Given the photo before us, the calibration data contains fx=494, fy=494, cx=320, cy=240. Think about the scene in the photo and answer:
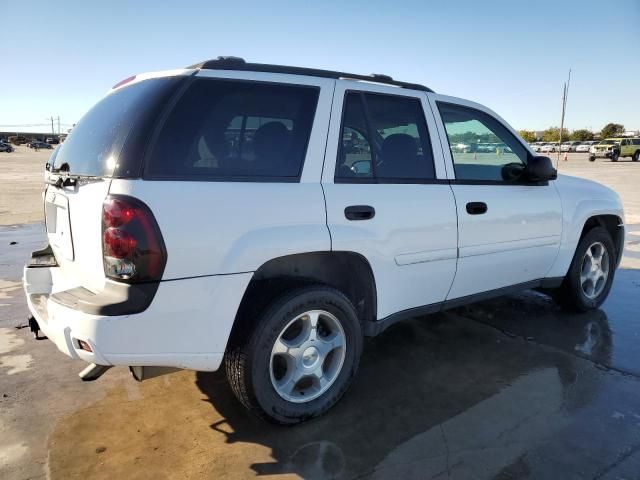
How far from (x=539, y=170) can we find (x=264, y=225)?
2409mm

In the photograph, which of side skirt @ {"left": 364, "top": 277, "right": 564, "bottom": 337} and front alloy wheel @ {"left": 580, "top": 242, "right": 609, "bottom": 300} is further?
front alloy wheel @ {"left": 580, "top": 242, "right": 609, "bottom": 300}

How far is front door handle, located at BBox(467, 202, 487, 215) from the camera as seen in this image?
344 cm

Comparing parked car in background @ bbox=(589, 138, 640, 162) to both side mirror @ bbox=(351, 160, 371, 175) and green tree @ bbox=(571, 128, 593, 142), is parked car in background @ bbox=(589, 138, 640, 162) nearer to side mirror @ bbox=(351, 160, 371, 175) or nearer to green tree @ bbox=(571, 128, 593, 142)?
side mirror @ bbox=(351, 160, 371, 175)

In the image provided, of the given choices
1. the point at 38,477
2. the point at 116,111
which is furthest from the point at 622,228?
the point at 38,477

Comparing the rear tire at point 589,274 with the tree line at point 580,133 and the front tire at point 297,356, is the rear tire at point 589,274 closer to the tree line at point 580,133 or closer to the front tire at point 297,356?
the front tire at point 297,356

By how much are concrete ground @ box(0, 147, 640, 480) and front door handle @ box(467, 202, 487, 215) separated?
1.12 m

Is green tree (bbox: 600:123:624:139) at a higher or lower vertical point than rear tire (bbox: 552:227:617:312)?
higher

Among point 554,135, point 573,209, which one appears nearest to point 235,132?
point 573,209

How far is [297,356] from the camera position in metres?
2.80

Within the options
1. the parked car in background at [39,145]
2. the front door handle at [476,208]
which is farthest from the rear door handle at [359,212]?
the parked car in background at [39,145]

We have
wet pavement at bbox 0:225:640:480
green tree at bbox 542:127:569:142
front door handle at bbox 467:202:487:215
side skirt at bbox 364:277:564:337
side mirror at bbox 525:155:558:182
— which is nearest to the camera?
wet pavement at bbox 0:225:640:480

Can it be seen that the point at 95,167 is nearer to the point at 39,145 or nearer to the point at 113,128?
the point at 113,128

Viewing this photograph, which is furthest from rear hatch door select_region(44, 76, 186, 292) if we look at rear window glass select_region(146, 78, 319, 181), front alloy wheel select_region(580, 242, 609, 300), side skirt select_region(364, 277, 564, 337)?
front alloy wheel select_region(580, 242, 609, 300)

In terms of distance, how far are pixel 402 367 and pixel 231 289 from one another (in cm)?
170
